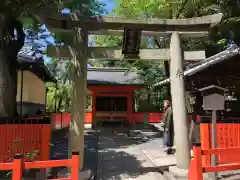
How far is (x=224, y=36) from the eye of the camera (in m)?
15.1

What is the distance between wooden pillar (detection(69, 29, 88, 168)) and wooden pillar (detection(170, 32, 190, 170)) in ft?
8.03

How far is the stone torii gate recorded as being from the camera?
702 centimetres

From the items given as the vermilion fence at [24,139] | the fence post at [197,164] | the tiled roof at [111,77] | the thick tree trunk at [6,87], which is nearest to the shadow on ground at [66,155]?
the vermilion fence at [24,139]

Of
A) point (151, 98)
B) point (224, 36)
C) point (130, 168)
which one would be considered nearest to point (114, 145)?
point (130, 168)

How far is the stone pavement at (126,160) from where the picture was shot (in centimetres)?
742

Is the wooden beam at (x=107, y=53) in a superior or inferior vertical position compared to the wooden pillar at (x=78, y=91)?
superior

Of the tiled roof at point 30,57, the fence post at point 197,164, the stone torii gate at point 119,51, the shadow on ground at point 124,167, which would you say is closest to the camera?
the fence post at point 197,164

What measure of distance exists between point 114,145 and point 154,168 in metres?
4.55

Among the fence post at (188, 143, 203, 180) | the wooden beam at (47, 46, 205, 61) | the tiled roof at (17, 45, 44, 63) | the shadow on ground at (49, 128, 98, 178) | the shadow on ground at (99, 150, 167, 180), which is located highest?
the tiled roof at (17, 45, 44, 63)

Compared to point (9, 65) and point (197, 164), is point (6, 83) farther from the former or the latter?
point (197, 164)

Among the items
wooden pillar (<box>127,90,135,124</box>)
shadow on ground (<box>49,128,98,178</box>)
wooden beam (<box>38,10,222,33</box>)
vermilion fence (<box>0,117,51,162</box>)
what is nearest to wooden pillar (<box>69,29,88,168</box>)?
wooden beam (<box>38,10,222,33</box>)

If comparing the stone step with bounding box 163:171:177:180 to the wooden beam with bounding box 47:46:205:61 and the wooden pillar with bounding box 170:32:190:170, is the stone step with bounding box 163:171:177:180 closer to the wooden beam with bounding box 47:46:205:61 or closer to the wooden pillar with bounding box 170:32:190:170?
the wooden pillar with bounding box 170:32:190:170

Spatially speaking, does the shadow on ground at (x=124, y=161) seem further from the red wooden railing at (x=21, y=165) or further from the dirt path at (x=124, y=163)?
the red wooden railing at (x=21, y=165)

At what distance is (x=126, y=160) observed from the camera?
9391mm
